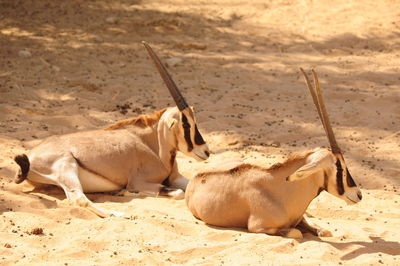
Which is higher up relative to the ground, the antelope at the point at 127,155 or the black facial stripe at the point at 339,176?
the black facial stripe at the point at 339,176

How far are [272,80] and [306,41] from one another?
2.19 m

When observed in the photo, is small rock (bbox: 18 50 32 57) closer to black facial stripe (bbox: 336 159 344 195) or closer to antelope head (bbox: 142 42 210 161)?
antelope head (bbox: 142 42 210 161)

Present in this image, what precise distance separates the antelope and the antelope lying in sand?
1.06 metres

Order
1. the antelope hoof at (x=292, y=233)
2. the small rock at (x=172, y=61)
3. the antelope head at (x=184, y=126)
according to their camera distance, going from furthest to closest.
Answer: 1. the small rock at (x=172, y=61)
2. the antelope head at (x=184, y=126)
3. the antelope hoof at (x=292, y=233)

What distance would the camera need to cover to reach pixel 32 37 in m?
13.5

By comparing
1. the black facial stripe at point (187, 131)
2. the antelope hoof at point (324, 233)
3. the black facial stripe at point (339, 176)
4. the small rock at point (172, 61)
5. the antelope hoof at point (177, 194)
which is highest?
the black facial stripe at point (339, 176)

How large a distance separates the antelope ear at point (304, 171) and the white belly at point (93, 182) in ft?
6.95

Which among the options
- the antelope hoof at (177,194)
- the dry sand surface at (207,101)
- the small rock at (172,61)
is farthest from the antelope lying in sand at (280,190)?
the small rock at (172,61)

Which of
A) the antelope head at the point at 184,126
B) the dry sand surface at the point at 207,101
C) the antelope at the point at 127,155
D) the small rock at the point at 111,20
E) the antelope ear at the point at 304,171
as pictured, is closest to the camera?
the dry sand surface at the point at 207,101

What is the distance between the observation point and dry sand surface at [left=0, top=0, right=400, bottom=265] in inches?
230

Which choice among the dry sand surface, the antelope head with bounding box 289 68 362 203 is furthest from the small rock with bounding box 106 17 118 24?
the antelope head with bounding box 289 68 362 203

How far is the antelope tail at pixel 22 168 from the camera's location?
7.02 m

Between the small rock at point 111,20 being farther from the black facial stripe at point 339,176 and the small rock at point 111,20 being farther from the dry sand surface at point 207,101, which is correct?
the black facial stripe at point 339,176

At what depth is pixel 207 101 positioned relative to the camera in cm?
1060
